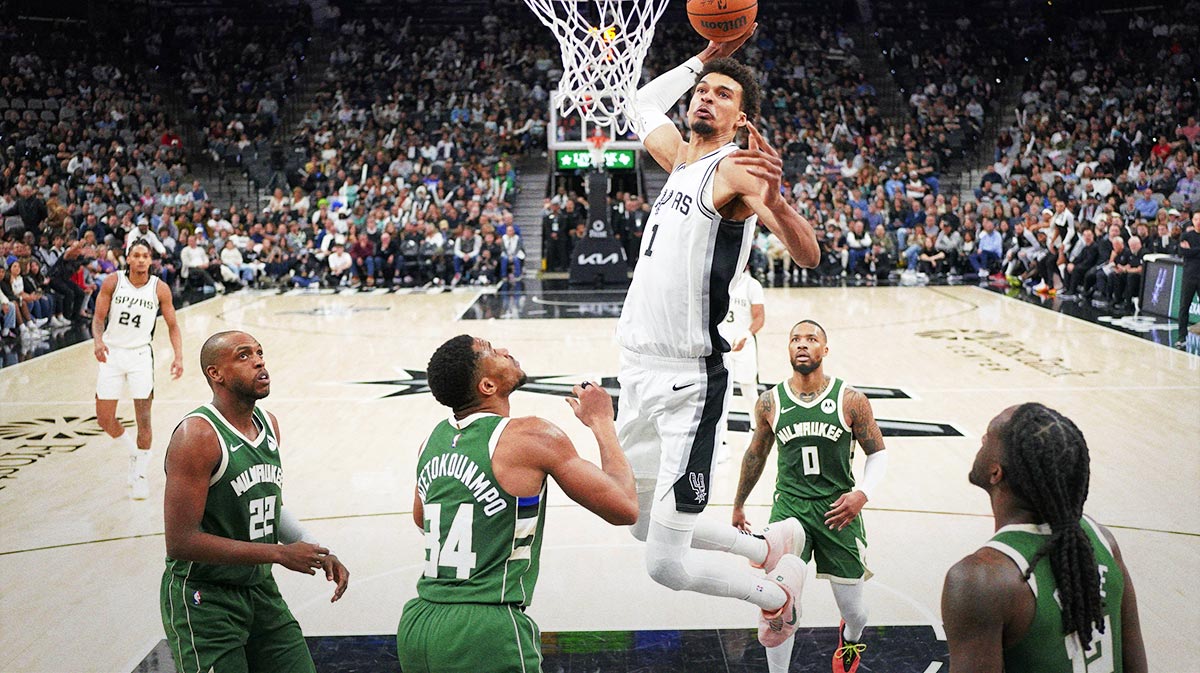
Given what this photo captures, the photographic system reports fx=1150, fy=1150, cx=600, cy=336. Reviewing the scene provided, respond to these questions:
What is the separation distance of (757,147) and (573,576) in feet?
9.12

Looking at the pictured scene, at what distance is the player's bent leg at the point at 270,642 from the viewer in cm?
351

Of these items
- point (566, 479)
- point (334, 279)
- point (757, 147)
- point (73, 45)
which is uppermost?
point (73, 45)

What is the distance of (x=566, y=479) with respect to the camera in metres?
3.08

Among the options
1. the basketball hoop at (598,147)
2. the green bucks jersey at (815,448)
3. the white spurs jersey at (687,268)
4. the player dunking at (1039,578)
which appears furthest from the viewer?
the basketball hoop at (598,147)

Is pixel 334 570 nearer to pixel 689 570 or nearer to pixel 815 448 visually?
pixel 689 570

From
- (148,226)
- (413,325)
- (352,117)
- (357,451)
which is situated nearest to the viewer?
(357,451)

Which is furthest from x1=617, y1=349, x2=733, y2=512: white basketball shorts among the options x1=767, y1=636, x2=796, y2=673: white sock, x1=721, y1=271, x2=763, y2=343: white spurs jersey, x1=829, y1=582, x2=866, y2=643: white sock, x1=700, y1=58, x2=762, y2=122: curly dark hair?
x1=721, y1=271, x2=763, y2=343: white spurs jersey

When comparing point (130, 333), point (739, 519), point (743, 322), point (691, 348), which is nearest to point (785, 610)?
point (739, 519)

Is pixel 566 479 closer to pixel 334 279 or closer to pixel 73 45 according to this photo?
pixel 334 279

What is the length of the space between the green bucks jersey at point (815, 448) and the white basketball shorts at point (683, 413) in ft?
1.91

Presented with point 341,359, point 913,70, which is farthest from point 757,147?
point 913,70

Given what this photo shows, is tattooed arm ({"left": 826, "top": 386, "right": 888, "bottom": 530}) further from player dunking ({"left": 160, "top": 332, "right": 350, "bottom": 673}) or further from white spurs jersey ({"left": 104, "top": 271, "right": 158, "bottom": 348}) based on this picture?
white spurs jersey ({"left": 104, "top": 271, "right": 158, "bottom": 348})

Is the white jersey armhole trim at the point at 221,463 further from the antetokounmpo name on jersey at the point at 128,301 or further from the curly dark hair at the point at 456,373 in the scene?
the antetokounmpo name on jersey at the point at 128,301

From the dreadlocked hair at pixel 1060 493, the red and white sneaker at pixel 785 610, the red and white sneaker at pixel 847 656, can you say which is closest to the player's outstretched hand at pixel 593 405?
the dreadlocked hair at pixel 1060 493
